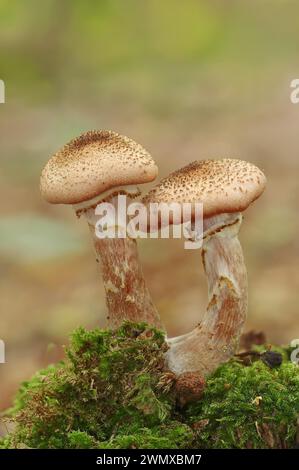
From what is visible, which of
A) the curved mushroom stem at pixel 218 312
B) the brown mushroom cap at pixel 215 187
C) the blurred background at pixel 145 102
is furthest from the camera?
the blurred background at pixel 145 102

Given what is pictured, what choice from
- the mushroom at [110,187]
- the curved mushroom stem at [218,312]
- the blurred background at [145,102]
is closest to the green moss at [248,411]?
the curved mushroom stem at [218,312]

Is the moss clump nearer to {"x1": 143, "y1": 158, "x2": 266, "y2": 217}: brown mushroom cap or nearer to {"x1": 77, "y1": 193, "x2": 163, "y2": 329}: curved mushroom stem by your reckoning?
{"x1": 77, "y1": 193, "x2": 163, "y2": 329}: curved mushroom stem

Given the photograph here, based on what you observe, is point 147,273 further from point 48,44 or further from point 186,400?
point 48,44

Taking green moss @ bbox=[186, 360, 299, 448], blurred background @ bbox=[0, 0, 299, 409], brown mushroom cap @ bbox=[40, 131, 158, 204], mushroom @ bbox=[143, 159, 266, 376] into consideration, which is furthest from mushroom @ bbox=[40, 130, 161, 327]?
blurred background @ bbox=[0, 0, 299, 409]

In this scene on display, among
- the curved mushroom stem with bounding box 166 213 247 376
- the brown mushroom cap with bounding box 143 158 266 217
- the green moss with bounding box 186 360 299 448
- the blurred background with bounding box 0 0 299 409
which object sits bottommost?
the green moss with bounding box 186 360 299 448

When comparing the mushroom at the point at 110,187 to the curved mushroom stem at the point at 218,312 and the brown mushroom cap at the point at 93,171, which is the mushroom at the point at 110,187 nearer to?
the brown mushroom cap at the point at 93,171
